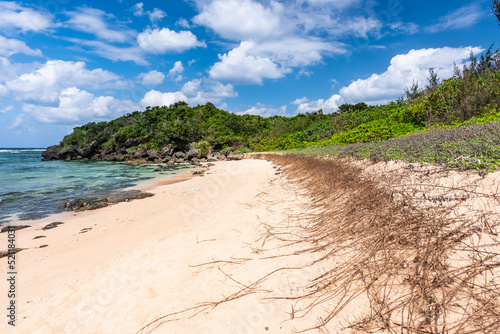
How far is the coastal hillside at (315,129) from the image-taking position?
12.4m

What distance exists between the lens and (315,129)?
42.0 m

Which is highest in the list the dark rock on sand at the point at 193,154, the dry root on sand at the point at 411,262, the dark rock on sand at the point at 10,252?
the dark rock on sand at the point at 193,154

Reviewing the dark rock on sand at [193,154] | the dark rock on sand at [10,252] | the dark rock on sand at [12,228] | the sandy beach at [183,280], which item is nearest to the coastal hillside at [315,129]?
the dark rock on sand at [193,154]

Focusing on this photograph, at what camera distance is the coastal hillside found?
12.4m

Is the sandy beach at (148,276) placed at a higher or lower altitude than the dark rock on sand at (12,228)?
higher

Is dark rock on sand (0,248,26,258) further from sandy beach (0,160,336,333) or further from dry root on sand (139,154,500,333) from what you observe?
dry root on sand (139,154,500,333)

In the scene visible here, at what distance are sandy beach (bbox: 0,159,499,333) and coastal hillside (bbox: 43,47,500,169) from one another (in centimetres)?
394

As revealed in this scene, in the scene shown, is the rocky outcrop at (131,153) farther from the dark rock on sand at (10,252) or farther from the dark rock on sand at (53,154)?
the dark rock on sand at (10,252)

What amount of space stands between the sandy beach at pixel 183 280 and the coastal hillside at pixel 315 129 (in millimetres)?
3937

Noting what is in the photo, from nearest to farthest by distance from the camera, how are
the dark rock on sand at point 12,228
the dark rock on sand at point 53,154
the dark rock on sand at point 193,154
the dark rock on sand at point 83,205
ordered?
the dark rock on sand at point 12,228
the dark rock on sand at point 83,205
the dark rock on sand at point 193,154
the dark rock on sand at point 53,154

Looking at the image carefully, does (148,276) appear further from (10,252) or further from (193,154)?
(193,154)

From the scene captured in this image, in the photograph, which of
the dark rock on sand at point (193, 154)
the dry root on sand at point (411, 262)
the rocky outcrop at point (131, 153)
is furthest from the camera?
the rocky outcrop at point (131, 153)

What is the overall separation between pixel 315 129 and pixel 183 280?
41624 millimetres

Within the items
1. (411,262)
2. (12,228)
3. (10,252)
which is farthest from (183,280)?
(12,228)
